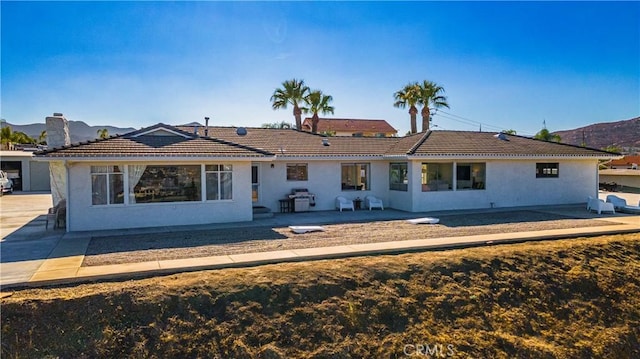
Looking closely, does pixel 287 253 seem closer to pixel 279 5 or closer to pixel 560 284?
pixel 560 284

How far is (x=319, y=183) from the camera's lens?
19.6 meters

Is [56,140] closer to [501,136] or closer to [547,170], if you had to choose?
[501,136]

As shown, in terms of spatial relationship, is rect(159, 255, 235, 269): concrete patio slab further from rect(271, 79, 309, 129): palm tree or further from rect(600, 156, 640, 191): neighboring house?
rect(600, 156, 640, 191): neighboring house

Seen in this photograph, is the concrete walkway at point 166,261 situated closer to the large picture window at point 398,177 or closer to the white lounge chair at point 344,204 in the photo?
the white lounge chair at point 344,204

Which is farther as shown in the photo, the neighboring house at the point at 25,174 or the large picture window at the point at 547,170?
the neighboring house at the point at 25,174

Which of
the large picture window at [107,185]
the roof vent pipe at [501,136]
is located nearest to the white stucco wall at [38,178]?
the large picture window at [107,185]

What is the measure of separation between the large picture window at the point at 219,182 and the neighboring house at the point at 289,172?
37mm

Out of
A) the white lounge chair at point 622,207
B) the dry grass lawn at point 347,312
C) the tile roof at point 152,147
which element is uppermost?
the tile roof at point 152,147

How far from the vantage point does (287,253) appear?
1010cm

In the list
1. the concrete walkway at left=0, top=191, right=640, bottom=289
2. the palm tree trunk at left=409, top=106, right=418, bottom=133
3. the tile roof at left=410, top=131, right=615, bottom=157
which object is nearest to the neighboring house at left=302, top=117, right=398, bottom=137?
the palm tree trunk at left=409, top=106, right=418, bottom=133

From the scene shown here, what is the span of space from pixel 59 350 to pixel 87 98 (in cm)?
2020

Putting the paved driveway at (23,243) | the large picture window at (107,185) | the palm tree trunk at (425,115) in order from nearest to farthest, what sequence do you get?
the paved driveway at (23,243) < the large picture window at (107,185) < the palm tree trunk at (425,115)

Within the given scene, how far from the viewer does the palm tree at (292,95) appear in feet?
123

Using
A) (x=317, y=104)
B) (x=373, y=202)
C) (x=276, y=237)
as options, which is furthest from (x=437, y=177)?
(x=317, y=104)
